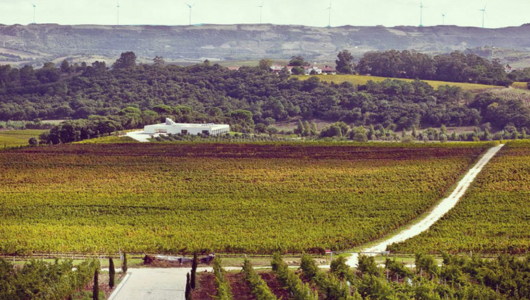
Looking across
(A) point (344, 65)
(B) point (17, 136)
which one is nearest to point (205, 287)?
(B) point (17, 136)

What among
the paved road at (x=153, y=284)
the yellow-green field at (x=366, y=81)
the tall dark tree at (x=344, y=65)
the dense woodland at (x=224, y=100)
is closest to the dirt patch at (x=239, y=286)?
the paved road at (x=153, y=284)

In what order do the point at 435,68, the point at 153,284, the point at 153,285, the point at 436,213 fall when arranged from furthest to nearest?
the point at 435,68, the point at 436,213, the point at 153,284, the point at 153,285

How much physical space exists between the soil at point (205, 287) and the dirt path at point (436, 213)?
23.8 ft

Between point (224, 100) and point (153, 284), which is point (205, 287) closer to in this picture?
point (153, 284)

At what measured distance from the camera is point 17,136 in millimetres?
96562

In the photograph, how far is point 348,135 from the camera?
313 ft

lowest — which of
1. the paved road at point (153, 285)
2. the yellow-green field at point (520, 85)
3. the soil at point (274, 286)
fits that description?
the paved road at point (153, 285)

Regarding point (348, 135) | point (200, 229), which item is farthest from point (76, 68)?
point (200, 229)

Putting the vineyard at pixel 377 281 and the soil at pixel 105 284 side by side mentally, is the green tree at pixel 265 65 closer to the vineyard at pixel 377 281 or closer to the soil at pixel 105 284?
the soil at pixel 105 284

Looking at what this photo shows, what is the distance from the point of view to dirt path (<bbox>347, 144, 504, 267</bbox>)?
44684 mm

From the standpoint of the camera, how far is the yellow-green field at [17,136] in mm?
85438

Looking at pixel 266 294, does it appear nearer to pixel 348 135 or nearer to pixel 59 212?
pixel 59 212

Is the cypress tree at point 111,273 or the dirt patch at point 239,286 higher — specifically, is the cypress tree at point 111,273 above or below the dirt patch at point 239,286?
above

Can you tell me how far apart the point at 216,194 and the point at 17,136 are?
4744 cm
